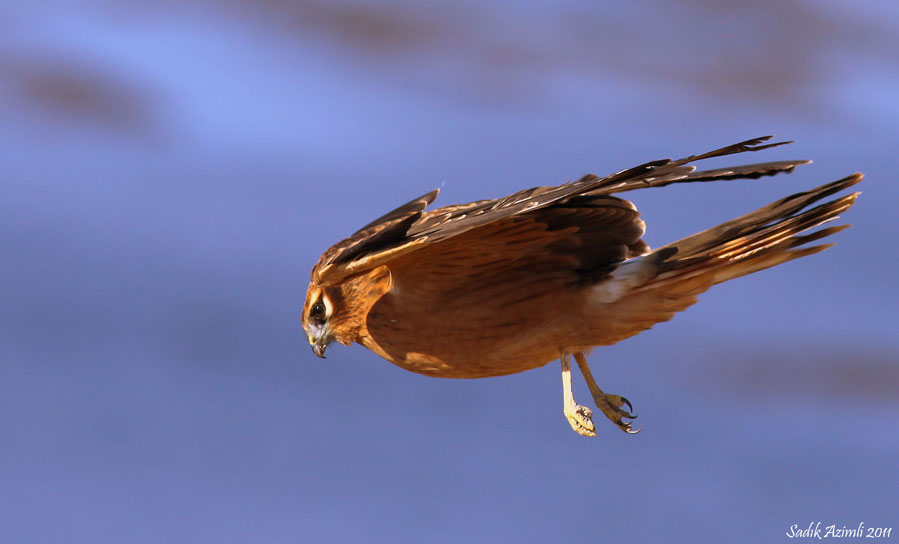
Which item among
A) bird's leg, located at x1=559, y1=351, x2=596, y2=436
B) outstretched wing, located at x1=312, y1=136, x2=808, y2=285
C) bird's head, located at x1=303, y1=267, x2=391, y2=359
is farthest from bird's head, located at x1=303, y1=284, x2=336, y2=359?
bird's leg, located at x1=559, y1=351, x2=596, y2=436

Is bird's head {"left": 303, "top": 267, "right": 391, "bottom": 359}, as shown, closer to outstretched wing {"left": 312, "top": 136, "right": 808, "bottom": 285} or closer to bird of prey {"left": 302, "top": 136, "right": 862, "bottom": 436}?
bird of prey {"left": 302, "top": 136, "right": 862, "bottom": 436}

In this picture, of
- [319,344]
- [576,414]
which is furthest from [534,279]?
[319,344]

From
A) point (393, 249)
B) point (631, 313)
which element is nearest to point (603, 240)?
point (631, 313)

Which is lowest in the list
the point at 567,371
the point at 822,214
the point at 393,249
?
the point at 567,371

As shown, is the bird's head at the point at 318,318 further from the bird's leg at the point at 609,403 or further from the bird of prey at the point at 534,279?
the bird's leg at the point at 609,403

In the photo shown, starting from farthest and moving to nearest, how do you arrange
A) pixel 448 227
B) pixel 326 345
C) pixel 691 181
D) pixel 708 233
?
pixel 326 345 < pixel 708 233 < pixel 448 227 < pixel 691 181

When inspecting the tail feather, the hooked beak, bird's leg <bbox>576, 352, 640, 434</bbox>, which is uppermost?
the hooked beak

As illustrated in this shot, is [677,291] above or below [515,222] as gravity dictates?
below

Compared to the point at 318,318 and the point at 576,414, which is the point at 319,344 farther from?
the point at 576,414

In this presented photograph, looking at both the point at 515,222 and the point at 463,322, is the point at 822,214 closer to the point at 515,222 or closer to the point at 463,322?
the point at 515,222
